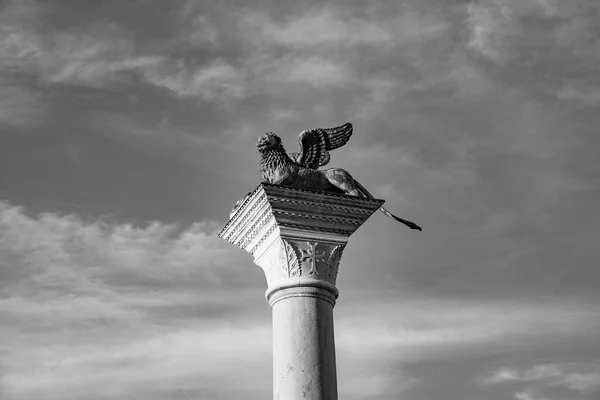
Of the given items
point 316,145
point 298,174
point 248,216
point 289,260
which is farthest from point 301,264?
point 316,145

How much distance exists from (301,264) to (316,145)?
2.56 meters

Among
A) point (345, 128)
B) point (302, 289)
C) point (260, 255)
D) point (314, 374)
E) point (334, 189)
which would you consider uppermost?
point (345, 128)

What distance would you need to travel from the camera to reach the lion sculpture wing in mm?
14828

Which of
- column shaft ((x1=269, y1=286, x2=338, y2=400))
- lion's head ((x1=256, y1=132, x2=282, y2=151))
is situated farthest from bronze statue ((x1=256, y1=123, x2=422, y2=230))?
column shaft ((x1=269, y1=286, x2=338, y2=400))

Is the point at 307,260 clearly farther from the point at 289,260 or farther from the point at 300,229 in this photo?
the point at 300,229

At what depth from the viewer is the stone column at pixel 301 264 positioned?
12625 millimetres

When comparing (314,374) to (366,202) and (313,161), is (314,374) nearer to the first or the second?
(366,202)

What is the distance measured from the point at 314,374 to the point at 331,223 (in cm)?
238

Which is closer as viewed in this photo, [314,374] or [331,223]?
[314,374]

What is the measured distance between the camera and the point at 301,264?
13273mm

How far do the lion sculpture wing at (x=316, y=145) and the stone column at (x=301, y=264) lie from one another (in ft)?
4.34

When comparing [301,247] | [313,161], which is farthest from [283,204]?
[313,161]

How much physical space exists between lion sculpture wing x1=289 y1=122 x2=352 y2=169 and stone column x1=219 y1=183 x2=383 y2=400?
132 centimetres

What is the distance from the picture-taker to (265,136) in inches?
563
